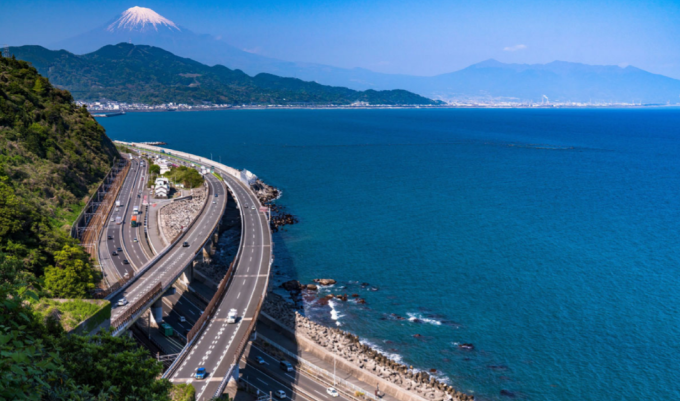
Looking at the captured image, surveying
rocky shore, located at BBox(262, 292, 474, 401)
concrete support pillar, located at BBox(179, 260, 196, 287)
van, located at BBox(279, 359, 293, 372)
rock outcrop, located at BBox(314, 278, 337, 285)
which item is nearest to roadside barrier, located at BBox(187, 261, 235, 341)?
rocky shore, located at BBox(262, 292, 474, 401)

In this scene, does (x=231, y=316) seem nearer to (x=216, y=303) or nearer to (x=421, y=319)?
(x=216, y=303)

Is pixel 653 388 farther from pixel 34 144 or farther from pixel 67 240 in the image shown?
pixel 34 144

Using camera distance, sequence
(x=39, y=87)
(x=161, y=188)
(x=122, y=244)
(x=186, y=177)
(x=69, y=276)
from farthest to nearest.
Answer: (x=186, y=177), (x=39, y=87), (x=161, y=188), (x=122, y=244), (x=69, y=276)

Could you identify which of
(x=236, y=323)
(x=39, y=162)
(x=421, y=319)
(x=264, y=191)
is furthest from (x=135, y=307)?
(x=264, y=191)

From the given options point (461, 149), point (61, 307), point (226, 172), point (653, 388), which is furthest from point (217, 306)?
point (461, 149)

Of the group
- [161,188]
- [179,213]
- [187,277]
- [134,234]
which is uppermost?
[161,188]

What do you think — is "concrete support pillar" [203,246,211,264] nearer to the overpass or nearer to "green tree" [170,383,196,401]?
the overpass
